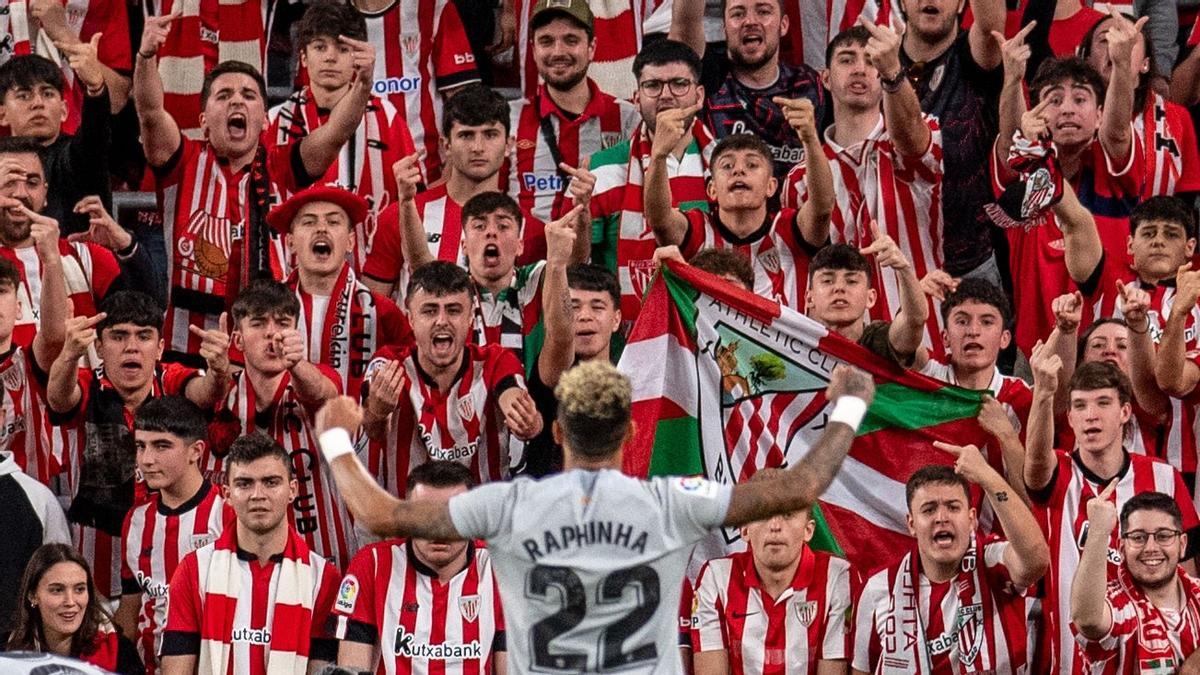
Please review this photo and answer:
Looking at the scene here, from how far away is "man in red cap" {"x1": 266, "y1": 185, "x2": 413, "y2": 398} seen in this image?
10.7 m

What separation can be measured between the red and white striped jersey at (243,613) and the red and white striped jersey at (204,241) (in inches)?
81.7

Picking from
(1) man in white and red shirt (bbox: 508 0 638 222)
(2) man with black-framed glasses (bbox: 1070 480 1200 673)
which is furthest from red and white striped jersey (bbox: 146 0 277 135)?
(2) man with black-framed glasses (bbox: 1070 480 1200 673)

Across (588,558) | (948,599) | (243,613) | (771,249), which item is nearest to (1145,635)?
(948,599)

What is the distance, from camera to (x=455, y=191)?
11523 millimetres

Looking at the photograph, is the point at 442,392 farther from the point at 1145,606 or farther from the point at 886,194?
the point at 1145,606

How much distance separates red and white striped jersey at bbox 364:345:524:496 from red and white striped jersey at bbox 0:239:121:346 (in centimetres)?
154

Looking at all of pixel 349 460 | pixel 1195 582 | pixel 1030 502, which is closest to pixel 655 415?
pixel 1030 502

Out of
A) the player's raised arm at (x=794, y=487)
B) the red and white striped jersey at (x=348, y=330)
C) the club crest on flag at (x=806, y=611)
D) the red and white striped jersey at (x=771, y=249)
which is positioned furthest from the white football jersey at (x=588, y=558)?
the red and white striped jersey at (x=771, y=249)

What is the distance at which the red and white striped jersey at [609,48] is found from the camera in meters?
13.0

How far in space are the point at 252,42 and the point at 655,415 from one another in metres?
3.94

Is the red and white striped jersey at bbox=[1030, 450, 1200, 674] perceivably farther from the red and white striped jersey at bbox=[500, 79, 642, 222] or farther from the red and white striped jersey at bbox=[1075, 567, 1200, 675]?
the red and white striped jersey at bbox=[500, 79, 642, 222]

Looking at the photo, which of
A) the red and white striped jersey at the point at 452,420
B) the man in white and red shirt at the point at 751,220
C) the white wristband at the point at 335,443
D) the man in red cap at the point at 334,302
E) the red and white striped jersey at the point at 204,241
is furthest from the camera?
the red and white striped jersey at the point at 204,241

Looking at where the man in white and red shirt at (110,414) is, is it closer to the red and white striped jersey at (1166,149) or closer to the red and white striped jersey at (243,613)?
the red and white striped jersey at (243,613)

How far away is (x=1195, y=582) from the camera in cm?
956
